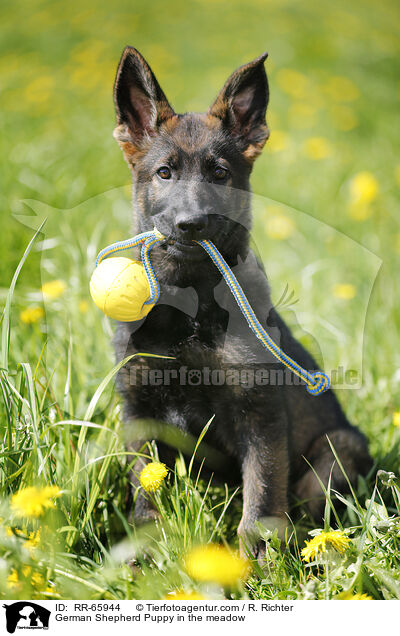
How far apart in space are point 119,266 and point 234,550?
1.30 m

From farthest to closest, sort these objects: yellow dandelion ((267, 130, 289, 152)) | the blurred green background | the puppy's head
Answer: yellow dandelion ((267, 130, 289, 152)) < the blurred green background < the puppy's head

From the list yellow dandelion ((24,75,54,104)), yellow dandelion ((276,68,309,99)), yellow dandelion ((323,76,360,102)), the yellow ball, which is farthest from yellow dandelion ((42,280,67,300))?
yellow dandelion ((323,76,360,102))

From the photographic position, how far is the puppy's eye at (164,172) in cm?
239

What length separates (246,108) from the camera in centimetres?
260

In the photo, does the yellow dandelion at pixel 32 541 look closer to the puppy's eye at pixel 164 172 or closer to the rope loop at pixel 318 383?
the rope loop at pixel 318 383

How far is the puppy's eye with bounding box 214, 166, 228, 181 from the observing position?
2.38 metres

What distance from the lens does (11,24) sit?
13.1ft

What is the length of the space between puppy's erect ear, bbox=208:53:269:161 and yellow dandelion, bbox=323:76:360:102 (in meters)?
4.46

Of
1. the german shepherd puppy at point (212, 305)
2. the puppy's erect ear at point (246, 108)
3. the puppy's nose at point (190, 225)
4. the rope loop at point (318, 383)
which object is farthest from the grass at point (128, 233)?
the puppy's nose at point (190, 225)

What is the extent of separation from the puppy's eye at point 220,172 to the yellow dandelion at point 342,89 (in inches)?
189

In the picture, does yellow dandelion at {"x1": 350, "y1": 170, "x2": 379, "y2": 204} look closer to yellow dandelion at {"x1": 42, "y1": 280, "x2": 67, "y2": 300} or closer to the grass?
the grass

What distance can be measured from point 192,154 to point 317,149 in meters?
3.62

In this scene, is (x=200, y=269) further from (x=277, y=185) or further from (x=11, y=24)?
(x=277, y=185)
